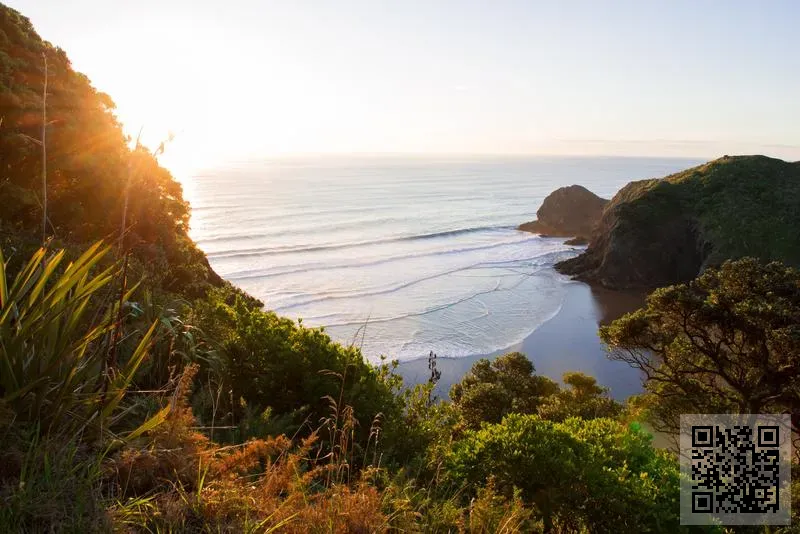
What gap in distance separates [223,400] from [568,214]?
60.0m

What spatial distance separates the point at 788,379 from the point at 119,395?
12.8m

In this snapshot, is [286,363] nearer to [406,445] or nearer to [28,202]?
[406,445]

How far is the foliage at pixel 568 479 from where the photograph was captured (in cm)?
598

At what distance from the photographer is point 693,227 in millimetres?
40750

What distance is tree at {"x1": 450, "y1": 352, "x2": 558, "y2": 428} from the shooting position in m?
14.0

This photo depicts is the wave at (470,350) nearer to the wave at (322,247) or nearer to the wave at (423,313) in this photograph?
the wave at (423,313)

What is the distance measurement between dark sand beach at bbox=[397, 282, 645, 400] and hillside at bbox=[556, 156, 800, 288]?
8129mm

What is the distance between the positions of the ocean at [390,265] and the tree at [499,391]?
3631 mm

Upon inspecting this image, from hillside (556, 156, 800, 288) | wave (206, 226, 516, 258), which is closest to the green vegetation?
hillside (556, 156, 800, 288)

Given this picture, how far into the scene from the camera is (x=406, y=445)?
6188 mm

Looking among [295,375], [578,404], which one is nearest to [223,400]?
[295,375]

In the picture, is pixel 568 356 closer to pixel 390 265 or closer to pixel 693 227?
pixel 390 265

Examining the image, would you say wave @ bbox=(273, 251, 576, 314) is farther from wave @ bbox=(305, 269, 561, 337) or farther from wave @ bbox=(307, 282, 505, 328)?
wave @ bbox=(307, 282, 505, 328)

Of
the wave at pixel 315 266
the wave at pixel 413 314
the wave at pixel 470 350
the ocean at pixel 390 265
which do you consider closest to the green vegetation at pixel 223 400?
the ocean at pixel 390 265
